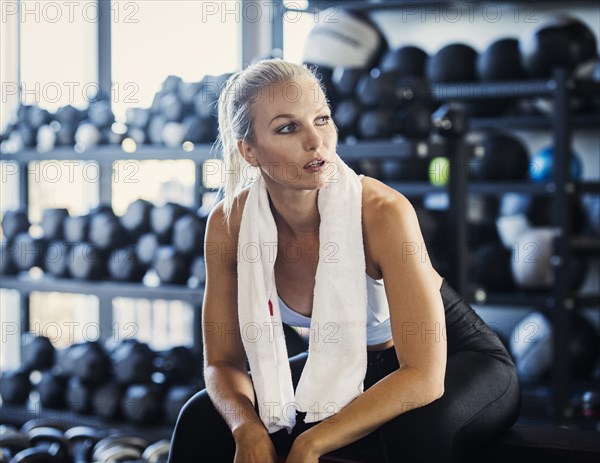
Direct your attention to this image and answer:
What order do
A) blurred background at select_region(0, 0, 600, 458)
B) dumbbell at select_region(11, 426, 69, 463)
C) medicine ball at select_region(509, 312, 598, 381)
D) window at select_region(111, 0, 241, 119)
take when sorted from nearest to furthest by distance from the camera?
1. dumbbell at select_region(11, 426, 69, 463)
2. blurred background at select_region(0, 0, 600, 458)
3. medicine ball at select_region(509, 312, 598, 381)
4. window at select_region(111, 0, 241, 119)

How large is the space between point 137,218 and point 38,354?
56 centimetres

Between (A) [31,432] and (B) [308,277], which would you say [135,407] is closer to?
(A) [31,432]

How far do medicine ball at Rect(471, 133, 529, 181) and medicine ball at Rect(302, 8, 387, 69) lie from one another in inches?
24.0

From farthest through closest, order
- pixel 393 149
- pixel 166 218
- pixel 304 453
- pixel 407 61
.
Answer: pixel 407 61
pixel 166 218
pixel 393 149
pixel 304 453

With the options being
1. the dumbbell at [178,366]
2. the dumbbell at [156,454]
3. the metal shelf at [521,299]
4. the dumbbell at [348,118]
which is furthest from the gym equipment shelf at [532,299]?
the dumbbell at [156,454]

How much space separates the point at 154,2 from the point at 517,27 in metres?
1.44

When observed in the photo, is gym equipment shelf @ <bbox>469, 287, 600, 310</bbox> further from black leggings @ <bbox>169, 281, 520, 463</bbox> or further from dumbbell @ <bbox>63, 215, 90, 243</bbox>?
black leggings @ <bbox>169, 281, 520, 463</bbox>

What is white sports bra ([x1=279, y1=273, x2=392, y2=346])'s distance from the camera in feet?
4.53

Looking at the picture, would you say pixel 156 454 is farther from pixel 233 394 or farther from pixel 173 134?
pixel 173 134

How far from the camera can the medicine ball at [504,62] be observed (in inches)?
126

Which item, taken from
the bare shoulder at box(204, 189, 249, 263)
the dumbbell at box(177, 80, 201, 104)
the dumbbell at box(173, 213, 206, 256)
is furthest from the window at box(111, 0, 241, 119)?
the bare shoulder at box(204, 189, 249, 263)

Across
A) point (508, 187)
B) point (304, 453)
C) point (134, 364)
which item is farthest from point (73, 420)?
point (304, 453)

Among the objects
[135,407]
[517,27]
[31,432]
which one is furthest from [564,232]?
[31,432]

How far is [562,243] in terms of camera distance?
2980 mm
